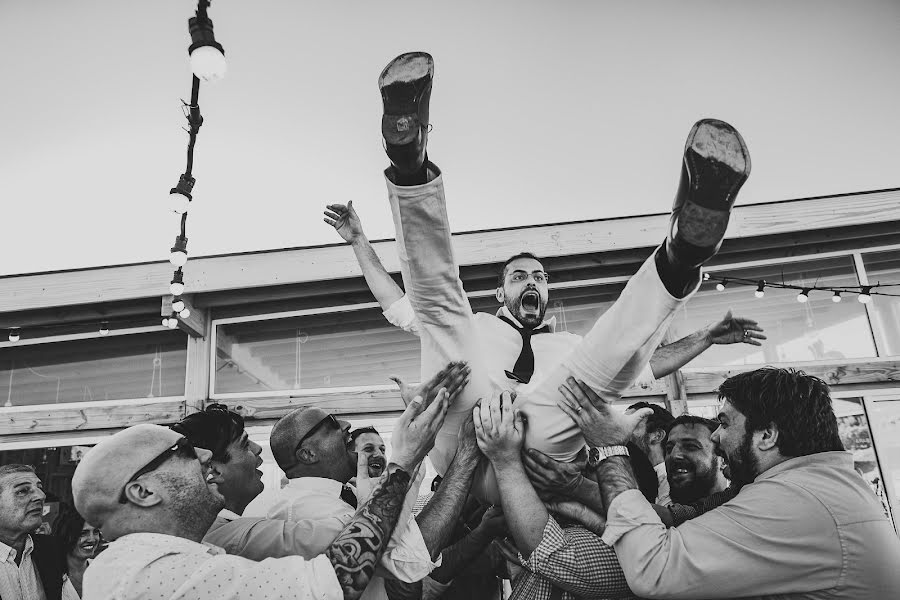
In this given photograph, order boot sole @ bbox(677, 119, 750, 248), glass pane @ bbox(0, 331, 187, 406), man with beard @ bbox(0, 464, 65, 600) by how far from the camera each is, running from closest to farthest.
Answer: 1. boot sole @ bbox(677, 119, 750, 248)
2. man with beard @ bbox(0, 464, 65, 600)
3. glass pane @ bbox(0, 331, 187, 406)

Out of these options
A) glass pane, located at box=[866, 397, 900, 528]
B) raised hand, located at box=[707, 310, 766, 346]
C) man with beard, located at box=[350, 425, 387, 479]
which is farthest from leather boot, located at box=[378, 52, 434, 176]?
glass pane, located at box=[866, 397, 900, 528]

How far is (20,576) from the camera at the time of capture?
11.0 feet

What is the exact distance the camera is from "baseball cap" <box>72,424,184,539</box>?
1740mm

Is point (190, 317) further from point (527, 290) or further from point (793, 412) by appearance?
point (793, 412)

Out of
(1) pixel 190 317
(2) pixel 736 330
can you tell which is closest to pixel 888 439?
(2) pixel 736 330

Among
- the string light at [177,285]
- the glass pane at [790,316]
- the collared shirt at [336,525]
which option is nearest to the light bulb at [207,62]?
the string light at [177,285]

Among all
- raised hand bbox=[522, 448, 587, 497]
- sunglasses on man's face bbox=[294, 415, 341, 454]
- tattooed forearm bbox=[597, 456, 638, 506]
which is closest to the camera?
tattooed forearm bbox=[597, 456, 638, 506]

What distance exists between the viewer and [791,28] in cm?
699

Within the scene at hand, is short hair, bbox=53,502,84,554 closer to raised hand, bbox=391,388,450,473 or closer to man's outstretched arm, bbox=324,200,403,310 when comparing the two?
man's outstretched arm, bbox=324,200,403,310

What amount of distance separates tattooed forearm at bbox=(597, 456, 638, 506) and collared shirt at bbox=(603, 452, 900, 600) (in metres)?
0.18

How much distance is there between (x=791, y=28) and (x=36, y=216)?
306 inches

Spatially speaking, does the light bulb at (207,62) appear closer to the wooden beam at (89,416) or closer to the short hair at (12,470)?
the short hair at (12,470)

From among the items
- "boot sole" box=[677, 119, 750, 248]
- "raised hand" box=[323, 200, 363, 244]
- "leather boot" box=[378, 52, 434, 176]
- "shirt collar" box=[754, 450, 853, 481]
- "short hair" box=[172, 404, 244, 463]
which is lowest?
"shirt collar" box=[754, 450, 853, 481]

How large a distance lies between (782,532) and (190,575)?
150 cm
